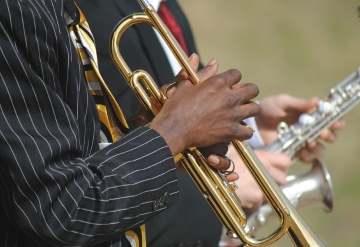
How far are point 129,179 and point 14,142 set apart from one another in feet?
0.79

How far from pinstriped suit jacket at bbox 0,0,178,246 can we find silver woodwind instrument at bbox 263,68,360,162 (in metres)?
1.15

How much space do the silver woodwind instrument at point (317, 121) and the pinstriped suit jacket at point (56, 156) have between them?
1.15 m

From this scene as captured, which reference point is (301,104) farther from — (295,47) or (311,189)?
(295,47)

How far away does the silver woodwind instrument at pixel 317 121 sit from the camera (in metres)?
2.63

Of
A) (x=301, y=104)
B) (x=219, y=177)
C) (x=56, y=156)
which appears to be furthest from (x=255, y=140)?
(x=56, y=156)

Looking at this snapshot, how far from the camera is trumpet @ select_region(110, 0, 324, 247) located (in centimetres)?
166

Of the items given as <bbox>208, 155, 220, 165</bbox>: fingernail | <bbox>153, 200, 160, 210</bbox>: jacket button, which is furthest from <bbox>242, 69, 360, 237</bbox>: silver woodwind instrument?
<bbox>153, 200, 160, 210</bbox>: jacket button

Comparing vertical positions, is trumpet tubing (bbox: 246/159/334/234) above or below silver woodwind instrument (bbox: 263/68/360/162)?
below

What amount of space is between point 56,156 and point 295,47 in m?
4.86

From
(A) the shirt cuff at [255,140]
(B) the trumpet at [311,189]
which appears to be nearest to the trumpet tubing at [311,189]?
(B) the trumpet at [311,189]

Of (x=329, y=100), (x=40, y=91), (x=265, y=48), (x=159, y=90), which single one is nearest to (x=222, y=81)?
(x=159, y=90)

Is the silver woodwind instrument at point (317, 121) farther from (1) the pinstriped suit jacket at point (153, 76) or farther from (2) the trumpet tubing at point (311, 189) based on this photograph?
(1) the pinstriped suit jacket at point (153, 76)

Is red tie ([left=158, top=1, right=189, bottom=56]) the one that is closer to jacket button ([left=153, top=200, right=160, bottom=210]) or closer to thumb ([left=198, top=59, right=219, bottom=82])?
thumb ([left=198, top=59, right=219, bottom=82])

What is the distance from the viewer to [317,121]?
2660mm
